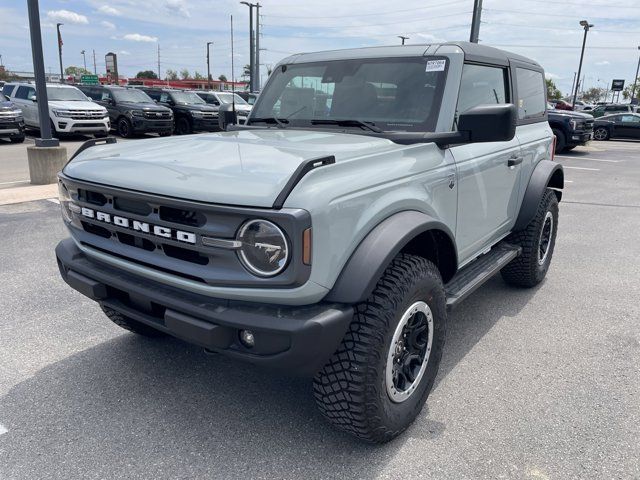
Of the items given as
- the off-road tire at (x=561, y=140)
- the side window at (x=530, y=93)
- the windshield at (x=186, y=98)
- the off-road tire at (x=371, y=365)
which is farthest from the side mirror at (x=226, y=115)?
the windshield at (x=186, y=98)

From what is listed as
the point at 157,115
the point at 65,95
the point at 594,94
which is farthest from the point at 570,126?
the point at 594,94

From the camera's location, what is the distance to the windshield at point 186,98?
1986 centimetres

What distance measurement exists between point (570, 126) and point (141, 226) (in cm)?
1657

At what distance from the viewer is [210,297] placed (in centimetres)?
228

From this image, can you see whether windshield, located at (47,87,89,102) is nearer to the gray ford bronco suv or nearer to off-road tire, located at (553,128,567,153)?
off-road tire, located at (553,128,567,153)

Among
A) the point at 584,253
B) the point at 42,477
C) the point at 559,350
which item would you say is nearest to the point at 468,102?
the point at 559,350

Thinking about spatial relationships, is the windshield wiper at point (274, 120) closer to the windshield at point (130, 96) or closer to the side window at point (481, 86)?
the side window at point (481, 86)

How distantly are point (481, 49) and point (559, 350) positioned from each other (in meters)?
2.13

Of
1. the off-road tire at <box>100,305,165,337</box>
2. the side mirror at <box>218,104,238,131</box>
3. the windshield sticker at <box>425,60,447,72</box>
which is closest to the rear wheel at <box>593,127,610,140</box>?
the side mirror at <box>218,104,238,131</box>

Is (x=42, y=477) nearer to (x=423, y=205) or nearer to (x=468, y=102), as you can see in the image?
(x=423, y=205)

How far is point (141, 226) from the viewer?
2410 millimetres

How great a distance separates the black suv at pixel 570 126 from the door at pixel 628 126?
28.2 ft

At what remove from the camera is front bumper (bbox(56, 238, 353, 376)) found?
208 centimetres

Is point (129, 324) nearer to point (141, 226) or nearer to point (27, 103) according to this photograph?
point (141, 226)
